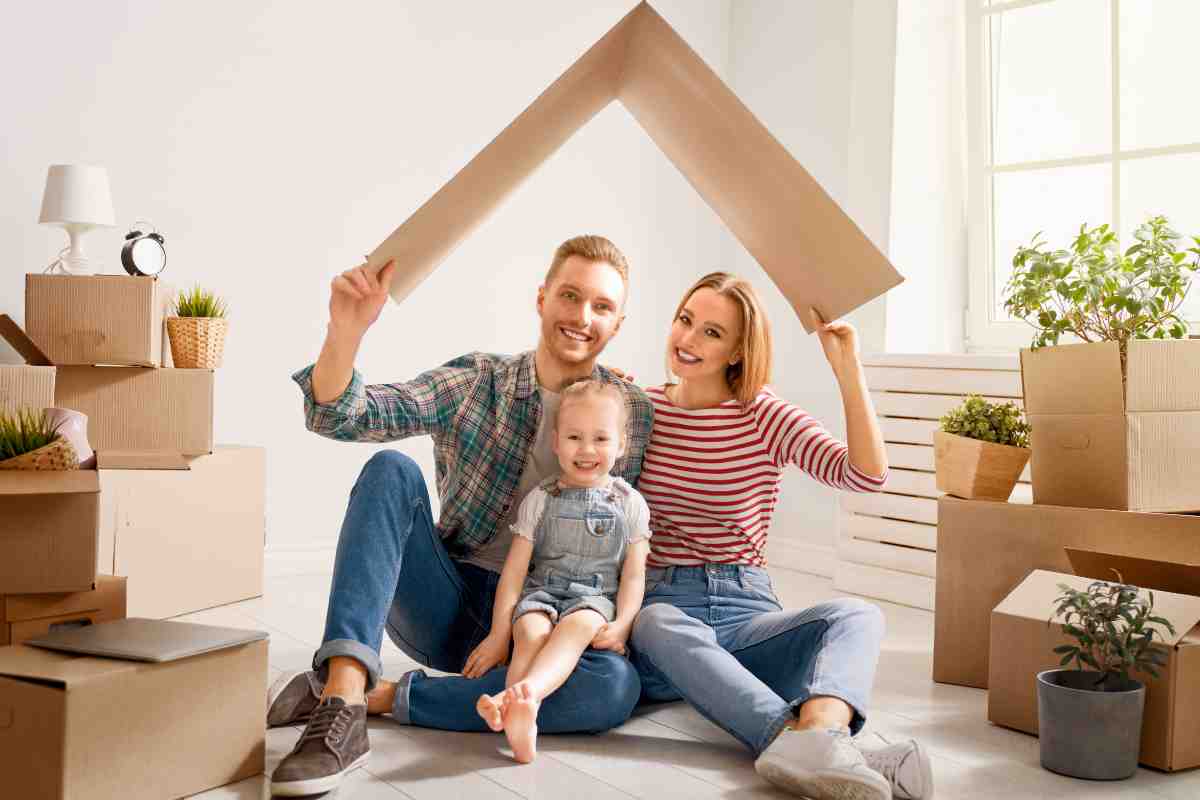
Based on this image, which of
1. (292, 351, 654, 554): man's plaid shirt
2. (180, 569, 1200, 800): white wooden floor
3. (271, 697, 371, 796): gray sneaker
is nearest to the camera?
(271, 697, 371, 796): gray sneaker

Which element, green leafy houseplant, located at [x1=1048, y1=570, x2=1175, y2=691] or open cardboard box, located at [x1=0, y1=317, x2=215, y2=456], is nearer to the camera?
green leafy houseplant, located at [x1=1048, y1=570, x2=1175, y2=691]

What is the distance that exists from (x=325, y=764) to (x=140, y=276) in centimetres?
144

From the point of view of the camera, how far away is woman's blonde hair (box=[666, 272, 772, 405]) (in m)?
1.92

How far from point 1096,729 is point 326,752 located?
1079 mm

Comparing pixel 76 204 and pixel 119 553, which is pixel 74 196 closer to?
pixel 76 204

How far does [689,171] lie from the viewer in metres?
1.77

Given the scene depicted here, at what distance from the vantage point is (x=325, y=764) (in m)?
1.45

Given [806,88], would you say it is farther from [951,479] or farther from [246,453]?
[246,453]

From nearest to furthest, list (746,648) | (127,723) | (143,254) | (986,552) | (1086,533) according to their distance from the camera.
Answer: (127,723), (746,648), (1086,533), (986,552), (143,254)

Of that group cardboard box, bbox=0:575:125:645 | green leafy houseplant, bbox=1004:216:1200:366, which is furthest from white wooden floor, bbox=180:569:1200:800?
green leafy houseplant, bbox=1004:216:1200:366

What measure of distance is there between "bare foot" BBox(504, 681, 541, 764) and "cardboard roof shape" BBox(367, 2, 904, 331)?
23.4 inches

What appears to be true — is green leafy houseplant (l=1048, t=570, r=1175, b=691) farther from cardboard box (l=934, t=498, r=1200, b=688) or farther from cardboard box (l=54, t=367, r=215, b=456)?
cardboard box (l=54, t=367, r=215, b=456)

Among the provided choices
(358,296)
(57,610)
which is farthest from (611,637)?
(57,610)

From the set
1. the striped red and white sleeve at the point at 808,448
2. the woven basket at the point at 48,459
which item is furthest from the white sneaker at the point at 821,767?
the woven basket at the point at 48,459
